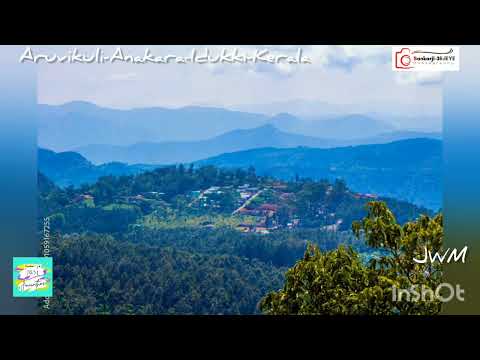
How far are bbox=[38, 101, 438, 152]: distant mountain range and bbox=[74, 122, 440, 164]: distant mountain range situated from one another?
13 mm

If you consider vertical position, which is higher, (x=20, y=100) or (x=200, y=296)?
(x=20, y=100)

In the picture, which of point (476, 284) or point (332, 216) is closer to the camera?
point (476, 284)

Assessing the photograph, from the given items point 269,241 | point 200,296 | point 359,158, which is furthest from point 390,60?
point 200,296

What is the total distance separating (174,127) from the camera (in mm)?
12586

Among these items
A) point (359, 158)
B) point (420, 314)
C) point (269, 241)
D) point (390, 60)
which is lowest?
point (420, 314)

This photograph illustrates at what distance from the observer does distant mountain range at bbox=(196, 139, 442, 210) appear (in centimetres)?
1256

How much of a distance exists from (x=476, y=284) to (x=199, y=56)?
343 centimetres

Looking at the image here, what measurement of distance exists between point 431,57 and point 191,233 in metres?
2.98

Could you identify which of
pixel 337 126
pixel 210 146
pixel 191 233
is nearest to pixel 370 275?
pixel 337 126

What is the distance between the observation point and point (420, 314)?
12.0 metres

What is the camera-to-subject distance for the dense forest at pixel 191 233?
1244cm

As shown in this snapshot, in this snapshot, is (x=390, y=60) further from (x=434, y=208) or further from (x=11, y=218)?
(x=11, y=218)

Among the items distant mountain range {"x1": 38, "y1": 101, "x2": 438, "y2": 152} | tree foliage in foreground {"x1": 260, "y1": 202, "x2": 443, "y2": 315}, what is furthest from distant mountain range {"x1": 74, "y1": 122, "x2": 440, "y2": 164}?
tree foliage in foreground {"x1": 260, "y1": 202, "x2": 443, "y2": 315}

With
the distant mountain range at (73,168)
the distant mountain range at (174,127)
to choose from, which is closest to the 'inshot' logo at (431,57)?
the distant mountain range at (174,127)
